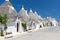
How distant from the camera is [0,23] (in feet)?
87.6

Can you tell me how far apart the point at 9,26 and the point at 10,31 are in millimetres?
1101

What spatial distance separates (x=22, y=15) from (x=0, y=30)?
107ft

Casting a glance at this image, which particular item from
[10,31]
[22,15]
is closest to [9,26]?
[10,31]

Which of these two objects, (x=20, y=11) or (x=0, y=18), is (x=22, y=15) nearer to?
(x=20, y=11)

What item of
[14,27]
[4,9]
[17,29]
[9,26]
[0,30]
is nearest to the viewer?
[0,30]

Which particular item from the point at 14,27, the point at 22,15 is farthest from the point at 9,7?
the point at 14,27

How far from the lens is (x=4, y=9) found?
46.1 meters

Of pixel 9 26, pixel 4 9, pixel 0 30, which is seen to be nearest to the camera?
pixel 0 30

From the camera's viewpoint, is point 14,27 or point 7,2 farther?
point 7,2

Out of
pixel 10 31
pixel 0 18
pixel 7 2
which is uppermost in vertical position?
pixel 7 2

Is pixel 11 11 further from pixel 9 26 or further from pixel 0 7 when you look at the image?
pixel 9 26

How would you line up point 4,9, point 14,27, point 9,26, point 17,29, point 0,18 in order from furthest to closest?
point 4,9 → point 17,29 → point 14,27 → point 9,26 → point 0,18

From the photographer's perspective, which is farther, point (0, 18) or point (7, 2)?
point (7, 2)

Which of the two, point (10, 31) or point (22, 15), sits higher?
point (22, 15)
